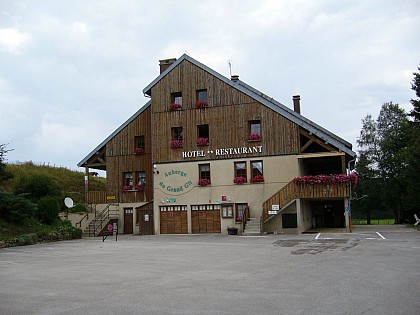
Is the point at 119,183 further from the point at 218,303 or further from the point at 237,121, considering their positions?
the point at 218,303

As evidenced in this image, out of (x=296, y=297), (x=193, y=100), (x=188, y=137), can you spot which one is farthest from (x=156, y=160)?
(x=296, y=297)

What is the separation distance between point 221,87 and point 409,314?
24704 millimetres

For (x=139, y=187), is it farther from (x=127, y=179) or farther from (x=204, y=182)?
(x=204, y=182)

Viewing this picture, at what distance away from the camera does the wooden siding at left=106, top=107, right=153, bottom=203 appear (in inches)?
1300

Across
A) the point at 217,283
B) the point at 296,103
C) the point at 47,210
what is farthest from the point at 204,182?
the point at 217,283

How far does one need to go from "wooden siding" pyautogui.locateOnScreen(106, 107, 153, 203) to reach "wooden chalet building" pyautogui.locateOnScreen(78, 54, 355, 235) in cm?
7

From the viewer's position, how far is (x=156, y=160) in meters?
31.4

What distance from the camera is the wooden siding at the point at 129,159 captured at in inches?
1300

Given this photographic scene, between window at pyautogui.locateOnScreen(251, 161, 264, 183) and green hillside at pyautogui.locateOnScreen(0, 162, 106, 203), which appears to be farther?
green hillside at pyautogui.locateOnScreen(0, 162, 106, 203)

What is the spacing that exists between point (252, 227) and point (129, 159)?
11147 millimetres

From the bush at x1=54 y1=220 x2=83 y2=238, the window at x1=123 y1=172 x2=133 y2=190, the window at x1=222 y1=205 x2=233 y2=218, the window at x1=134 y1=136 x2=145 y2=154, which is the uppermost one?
the window at x1=134 y1=136 x2=145 y2=154

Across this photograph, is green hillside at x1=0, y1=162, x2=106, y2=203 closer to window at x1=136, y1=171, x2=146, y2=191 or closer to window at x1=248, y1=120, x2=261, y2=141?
window at x1=136, y1=171, x2=146, y2=191

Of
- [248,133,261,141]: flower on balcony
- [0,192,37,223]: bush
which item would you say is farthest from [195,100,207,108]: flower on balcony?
[0,192,37,223]: bush

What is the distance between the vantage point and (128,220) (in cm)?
3319
